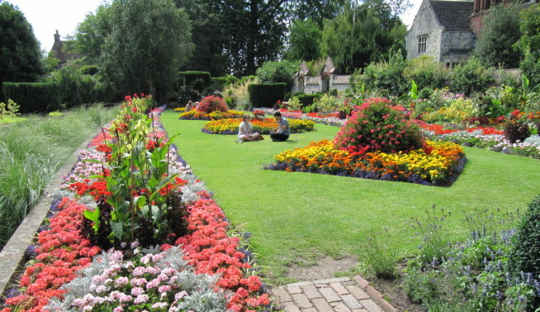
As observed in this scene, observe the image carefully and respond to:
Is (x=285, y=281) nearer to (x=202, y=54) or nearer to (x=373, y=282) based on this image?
(x=373, y=282)

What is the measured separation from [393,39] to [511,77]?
21.5 m

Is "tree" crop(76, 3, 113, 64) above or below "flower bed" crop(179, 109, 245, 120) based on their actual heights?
above

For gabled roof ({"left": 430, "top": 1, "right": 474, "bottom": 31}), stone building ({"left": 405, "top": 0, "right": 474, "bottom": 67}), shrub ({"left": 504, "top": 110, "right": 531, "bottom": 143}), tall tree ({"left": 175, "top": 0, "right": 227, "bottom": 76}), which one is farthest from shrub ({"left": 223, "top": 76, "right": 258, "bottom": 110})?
shrub ({"left": 504, "top": 110, "right": 531, "bottom": 143})

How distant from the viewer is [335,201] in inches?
204

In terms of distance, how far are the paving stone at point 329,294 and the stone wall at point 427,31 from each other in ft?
98.4

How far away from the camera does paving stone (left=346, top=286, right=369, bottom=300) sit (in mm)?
2820

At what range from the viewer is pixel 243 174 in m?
6.73

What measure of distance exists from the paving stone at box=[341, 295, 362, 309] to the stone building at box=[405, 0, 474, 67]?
29.7m

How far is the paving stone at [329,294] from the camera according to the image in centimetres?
280

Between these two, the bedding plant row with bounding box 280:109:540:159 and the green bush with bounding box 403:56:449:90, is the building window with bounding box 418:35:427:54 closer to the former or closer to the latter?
the green bush with bounding box 403:56:449:90

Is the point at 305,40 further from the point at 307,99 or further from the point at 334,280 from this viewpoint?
the point at 334,280

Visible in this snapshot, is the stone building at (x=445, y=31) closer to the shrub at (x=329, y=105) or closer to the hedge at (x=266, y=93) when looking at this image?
the hedge at (x=266, y=93)

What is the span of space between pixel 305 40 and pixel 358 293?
40197mm

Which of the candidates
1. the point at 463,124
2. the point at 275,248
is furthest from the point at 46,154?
the point at 463,124
